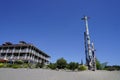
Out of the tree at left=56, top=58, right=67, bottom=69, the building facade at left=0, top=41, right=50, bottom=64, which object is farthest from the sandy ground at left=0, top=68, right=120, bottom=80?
the building facade at left=0, top=41, right=50, bottom=64

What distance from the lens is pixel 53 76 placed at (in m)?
15.0

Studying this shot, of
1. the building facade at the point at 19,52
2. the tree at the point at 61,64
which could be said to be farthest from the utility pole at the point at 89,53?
the building facade at the point at 19,52

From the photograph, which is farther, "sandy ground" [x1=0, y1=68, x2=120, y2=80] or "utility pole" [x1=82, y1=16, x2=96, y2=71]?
"utility pole" [x1=82, y1=16, x2=96, y2=71]

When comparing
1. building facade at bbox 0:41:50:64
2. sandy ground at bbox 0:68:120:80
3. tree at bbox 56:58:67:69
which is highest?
building facade at bbox 0:41:50:64

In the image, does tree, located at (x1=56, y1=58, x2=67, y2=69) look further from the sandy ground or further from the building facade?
the building facade

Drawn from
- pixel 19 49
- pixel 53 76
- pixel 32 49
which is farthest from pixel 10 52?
pixel 53 76

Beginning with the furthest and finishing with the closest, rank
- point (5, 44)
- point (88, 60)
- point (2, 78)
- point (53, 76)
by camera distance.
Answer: point (5, 44) → point (88, 60) → point (53, 76) → point (2, 78)

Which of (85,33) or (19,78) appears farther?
(85,33)

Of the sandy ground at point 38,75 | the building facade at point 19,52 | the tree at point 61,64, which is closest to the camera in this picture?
the sandy ground at point 38,75

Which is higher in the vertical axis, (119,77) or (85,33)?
(85,33)

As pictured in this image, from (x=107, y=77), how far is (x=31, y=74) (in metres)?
14.9

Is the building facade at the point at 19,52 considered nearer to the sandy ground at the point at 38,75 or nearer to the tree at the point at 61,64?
the tree at the point at 61,64

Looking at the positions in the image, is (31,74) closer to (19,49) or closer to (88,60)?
(88,60)

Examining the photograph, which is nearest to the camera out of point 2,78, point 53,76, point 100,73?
point 2,78
